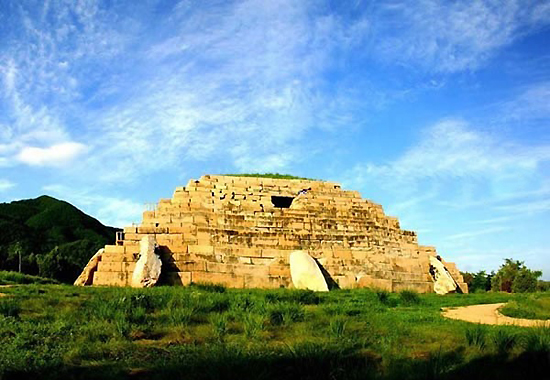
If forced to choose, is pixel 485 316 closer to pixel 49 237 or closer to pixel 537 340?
pixel 537 340

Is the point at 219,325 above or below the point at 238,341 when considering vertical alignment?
above

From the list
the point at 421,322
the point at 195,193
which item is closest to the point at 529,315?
the point at 421,322

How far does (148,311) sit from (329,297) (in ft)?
15.6

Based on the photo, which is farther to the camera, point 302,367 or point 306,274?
point 306,274

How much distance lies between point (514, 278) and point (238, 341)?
24751 mm

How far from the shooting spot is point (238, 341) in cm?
685

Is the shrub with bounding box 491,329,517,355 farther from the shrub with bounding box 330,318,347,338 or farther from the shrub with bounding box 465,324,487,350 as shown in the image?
the shrub with bounding box 330,318,347,338

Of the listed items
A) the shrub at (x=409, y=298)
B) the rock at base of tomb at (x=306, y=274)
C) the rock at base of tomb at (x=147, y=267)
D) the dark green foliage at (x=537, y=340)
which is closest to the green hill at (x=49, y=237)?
the rock at base of tomb at (x=147, y=267)

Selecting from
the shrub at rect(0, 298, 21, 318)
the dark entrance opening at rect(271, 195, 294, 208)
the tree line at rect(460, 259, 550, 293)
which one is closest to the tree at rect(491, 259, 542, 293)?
the tree line at rect(460, 259, 550, 293)

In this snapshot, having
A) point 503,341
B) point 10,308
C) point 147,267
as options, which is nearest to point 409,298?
point 503,341

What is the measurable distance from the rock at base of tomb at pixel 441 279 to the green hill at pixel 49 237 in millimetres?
22866

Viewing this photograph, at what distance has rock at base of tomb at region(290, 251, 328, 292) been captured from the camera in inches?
583

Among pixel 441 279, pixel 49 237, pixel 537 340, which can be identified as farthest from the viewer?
pixel 49 237

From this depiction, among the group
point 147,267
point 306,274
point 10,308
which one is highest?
point 147,267
